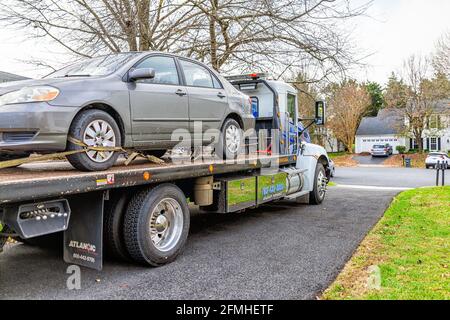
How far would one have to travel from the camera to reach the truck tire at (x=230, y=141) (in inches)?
249

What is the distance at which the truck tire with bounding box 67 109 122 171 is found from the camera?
4.12m

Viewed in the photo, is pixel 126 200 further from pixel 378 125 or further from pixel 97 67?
pixel 378 125

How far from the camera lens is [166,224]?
4.89 m

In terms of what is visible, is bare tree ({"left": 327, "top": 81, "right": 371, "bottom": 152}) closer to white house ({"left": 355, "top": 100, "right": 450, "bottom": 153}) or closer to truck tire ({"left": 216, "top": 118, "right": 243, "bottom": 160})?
white house ({"left": 355, "top": 100, "right": 450, "bottom": 153})

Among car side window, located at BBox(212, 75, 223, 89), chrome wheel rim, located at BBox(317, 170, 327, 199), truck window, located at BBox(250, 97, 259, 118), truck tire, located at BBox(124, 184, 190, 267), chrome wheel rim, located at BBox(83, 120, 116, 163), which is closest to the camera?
chrome wheel rim, located at BBox(83, 120, 116, 163)

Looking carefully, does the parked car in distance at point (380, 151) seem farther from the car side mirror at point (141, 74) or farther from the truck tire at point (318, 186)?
the car side mirror at point (141, 74)

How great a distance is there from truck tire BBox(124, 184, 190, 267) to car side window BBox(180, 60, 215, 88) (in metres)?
1.71

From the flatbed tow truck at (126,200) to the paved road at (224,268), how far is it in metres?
0.25

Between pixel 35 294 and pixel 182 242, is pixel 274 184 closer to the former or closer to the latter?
pixel 182 242

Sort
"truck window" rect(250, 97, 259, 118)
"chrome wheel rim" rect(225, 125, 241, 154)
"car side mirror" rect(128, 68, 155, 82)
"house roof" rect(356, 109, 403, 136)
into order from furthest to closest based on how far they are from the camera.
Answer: "house roof" rect(356, 109, 403, 136) < "truck window" rect(250, 97, 259, 118) < "chrome wheel rim" rect(225, 125, 241, 154) < "car side mirror" rect(128, 68, 155, 82)

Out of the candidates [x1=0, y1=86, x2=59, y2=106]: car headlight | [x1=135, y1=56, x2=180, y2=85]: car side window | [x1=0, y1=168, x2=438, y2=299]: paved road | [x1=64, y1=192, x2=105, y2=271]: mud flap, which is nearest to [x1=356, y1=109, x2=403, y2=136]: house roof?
[x1=0, y1=168, x2=438, y2=299]: paved road

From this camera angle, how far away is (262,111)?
336 inches

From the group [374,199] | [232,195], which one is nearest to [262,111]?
[232,195]

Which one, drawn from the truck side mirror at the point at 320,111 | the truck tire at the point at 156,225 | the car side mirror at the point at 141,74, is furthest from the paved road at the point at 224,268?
the truck side mirror at the point at 320,111
